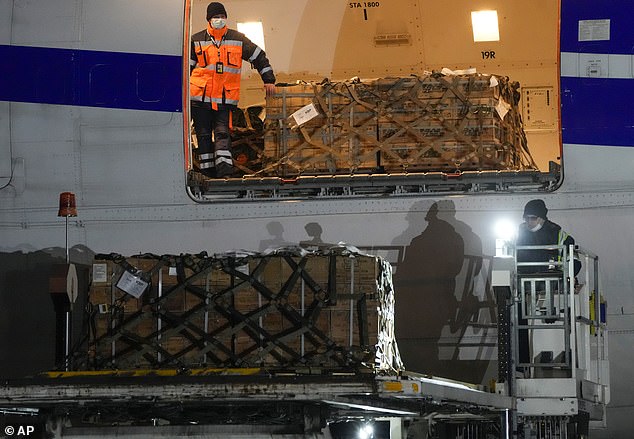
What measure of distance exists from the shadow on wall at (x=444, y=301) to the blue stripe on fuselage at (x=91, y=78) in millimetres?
2758

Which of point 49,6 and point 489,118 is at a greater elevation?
point 49,6

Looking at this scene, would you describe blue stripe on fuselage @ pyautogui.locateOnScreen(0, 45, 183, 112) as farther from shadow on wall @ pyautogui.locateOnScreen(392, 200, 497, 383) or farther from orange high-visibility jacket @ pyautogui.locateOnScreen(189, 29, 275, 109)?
shadow on wall @ pyautogui.locateOnScreen(392, 200, 497, 383)

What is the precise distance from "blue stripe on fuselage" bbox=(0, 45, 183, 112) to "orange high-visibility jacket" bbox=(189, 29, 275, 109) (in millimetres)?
1072

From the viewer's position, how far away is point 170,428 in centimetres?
805

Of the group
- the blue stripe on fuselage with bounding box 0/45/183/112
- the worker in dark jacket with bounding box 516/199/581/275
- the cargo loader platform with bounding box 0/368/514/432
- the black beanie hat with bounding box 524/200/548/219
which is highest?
the blue stripe on fuselage with bounding box 0/45/183/112

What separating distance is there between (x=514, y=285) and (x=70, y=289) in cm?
365

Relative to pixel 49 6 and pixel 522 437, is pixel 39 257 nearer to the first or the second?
pixel 49 6

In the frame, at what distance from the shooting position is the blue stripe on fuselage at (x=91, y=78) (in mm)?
11961

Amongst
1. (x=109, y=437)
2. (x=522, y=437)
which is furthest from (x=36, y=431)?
(x=522, y=437)

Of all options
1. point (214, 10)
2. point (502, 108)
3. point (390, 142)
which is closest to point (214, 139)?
point (214, 10)

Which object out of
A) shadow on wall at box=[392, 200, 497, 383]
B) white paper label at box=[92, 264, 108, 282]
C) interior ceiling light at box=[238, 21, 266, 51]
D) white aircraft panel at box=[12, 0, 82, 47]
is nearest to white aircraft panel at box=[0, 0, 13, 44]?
white aircraft panel at box=[12, 0, 82, 47]

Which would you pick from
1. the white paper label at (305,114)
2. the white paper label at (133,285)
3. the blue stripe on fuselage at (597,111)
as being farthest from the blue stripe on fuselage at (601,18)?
the white paper label at (133,285)

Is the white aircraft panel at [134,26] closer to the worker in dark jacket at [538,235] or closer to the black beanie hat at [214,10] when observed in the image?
the black beanie hat at [214,10]

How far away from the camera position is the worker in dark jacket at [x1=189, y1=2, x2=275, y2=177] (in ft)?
42.3
